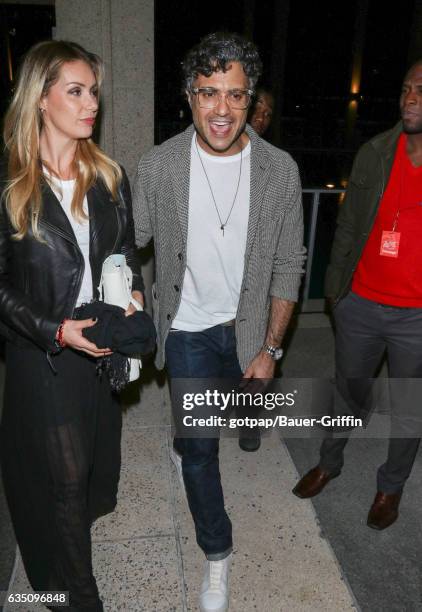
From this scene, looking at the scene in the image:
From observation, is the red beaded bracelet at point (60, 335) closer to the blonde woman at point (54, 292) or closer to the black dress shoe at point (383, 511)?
the blonde woman at point (54, 292)

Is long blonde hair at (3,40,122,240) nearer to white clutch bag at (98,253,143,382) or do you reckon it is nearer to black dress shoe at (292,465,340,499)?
white clutch bag at (98,253,143,382)

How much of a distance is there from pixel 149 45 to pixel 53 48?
1.98 m

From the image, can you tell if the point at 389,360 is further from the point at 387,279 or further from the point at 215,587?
the point at 215,587

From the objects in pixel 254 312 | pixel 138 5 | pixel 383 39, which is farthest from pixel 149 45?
pixel 383 39

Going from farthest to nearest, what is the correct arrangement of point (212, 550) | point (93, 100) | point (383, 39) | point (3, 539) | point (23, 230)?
1. point (383, 39)
2. point (3, 539)
3. point (212, 550)
4. point (93, 100)
5. point (23, 230)

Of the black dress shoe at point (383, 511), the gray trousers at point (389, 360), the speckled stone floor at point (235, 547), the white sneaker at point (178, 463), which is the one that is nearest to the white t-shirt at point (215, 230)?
the gray trousers at point (389, 360)

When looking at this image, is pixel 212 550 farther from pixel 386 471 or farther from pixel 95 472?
pixel 386 471

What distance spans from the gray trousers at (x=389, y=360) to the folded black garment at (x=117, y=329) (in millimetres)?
1402

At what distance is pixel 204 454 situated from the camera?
2783mm

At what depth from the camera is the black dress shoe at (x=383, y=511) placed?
3.24 metres

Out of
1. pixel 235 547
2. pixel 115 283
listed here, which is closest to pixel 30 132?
pixel 115 283

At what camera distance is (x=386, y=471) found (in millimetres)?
3297

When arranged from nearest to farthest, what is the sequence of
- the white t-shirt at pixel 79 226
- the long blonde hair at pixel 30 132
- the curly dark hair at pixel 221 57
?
the long blonde hair at pixel 30 132 < the white t-shirt at pixel 79 226 < the curly dark hair at pixel 221 57

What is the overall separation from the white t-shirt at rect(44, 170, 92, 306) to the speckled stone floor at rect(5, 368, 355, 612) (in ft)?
5.03
